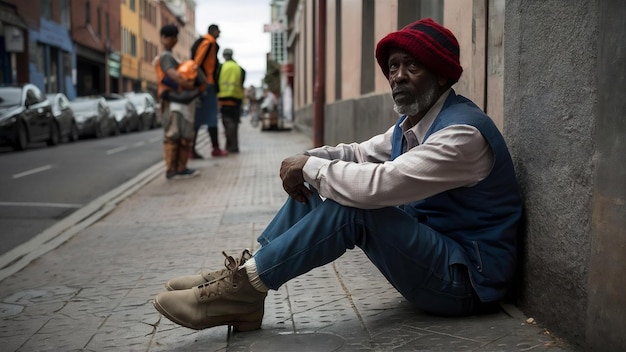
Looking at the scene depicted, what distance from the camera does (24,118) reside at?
18359mm

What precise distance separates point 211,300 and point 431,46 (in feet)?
4.64

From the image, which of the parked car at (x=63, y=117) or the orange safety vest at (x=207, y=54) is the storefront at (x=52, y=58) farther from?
the orange safety vest at (x=207, y=54)

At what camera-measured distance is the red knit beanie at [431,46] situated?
3250 millimetres

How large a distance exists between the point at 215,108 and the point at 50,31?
2464 cm

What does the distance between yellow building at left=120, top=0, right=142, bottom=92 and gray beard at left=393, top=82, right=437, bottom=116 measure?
5077cm

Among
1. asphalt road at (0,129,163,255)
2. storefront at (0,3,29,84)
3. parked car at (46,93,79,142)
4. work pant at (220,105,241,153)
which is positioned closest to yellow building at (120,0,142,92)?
storefront at (0,3,29,84)

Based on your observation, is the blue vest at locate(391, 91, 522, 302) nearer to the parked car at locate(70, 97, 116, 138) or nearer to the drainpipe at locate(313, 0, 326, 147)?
the drainpipe at locate(313, 0, 326, 147)

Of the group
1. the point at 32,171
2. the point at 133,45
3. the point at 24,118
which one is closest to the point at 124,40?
the point at 133,45

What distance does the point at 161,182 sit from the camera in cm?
1070

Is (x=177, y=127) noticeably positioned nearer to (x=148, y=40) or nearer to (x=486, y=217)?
(x=486, y=217)

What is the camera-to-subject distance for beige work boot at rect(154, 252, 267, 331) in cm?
319

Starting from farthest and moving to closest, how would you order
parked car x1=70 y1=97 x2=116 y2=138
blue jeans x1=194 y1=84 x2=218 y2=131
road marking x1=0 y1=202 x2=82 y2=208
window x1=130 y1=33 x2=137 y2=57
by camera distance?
window x1=130 y1=33 x2=137 y2=57 → parked car x1=70 y1=97 x2=116 y2=138 → blue jeans x1=194 y1=84 x2=218 y2=131 → road marking x1=0 y1=202 x2=82 y2=208

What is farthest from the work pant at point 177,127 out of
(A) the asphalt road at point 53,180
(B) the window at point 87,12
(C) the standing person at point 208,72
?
(B) the window at point 87,12

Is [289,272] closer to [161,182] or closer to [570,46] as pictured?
[570,46]
